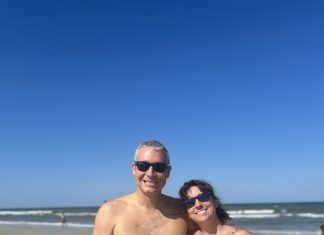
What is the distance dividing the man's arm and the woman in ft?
2.24

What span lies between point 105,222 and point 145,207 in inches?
15.4

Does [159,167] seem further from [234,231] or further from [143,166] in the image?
[234,231]

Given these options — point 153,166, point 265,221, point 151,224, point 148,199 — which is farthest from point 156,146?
point 265,221

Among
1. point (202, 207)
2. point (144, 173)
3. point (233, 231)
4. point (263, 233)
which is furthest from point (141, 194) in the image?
point (263, 233)

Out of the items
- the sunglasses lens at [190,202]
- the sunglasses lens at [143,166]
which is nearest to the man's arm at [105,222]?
the sunglasses lens at [143,166]

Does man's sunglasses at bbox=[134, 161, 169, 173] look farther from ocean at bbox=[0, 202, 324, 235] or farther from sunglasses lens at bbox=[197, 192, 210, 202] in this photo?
ocean at bbox=[0, 202, 324, 235]

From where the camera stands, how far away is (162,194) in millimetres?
4090

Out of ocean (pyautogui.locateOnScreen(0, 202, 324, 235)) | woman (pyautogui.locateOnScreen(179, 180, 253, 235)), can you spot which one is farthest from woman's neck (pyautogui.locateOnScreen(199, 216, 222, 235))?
ocean (pyautogui.locateOnScreen(0, 202, 324, 235))

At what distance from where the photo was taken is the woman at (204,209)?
12.8 ft

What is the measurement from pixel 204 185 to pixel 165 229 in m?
0.52

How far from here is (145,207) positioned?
3.90 m

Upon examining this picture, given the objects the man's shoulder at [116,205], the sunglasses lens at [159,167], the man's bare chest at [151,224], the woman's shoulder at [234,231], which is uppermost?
the sunglasses lens at [159,167]

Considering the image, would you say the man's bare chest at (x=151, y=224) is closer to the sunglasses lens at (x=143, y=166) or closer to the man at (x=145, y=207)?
the man at (x=145, y=207)

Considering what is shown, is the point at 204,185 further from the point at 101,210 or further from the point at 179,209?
the point at 101,210
